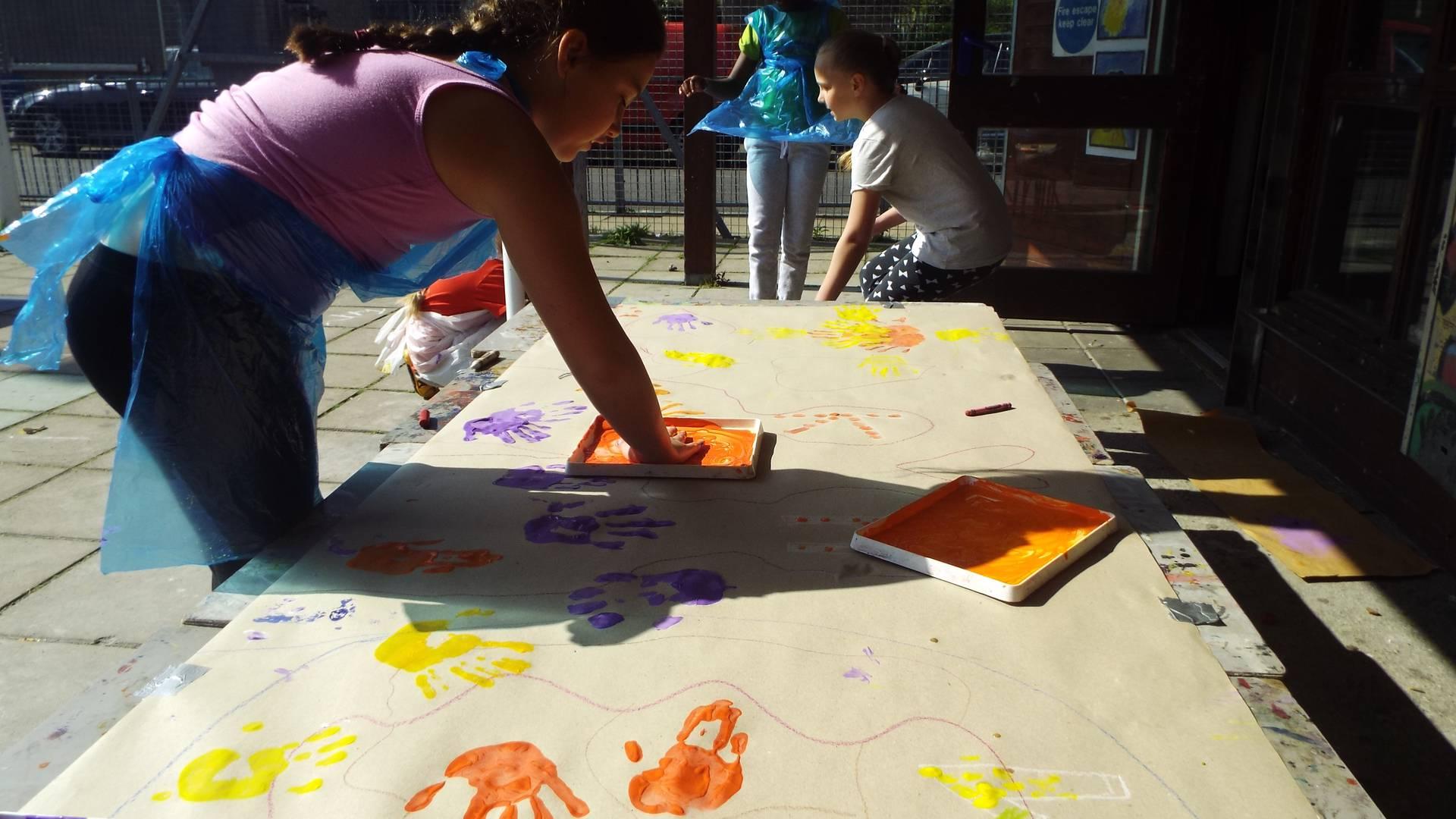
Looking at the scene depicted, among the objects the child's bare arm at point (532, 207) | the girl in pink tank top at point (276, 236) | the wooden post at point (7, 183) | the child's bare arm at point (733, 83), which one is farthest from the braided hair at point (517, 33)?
the wooden post at point (7, 183)

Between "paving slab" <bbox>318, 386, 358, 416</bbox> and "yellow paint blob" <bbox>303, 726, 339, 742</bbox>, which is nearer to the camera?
"yellow paint blob" <bbox>303, 726, 339, 742</bbox>

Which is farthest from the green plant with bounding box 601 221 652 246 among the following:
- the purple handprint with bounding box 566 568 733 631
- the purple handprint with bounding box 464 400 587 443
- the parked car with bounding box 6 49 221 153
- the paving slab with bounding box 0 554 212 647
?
the purple handprint with bounding box 566 568 733 631

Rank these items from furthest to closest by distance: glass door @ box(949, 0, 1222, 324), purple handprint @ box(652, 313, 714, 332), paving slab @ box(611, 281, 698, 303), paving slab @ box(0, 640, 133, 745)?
paving slab @ box(611, 281, 698, 303) < glass door @ box(949, 0, 1222, 324) < purple handprint @ box(652, 313, 714, 332) < paving slab @ box(0, 640, 133, 745)

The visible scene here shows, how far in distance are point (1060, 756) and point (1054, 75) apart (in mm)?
3855

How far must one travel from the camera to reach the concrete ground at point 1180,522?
1946 millimetres

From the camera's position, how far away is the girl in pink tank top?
49.8 inches

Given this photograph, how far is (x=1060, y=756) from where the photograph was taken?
93 centimetres

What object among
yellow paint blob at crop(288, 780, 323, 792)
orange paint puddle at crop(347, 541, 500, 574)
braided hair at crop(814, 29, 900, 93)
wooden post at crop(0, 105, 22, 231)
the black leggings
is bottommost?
wooden post at crop(0, 105, 22, 231)

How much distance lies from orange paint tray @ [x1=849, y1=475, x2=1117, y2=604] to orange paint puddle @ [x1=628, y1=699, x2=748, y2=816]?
388 mm

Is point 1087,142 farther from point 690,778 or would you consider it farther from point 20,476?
point 690,778

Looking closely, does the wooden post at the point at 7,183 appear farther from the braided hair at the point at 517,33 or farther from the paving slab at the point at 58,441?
the braided hair at the point at 517,33

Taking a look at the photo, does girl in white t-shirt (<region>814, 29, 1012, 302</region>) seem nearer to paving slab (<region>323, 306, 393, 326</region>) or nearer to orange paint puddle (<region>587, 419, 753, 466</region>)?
orange paint puddle (<region>587, 419, 753, 466</region>)

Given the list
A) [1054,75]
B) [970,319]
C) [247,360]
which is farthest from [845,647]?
[1054,75]

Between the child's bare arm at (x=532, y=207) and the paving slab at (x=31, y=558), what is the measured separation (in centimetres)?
179
